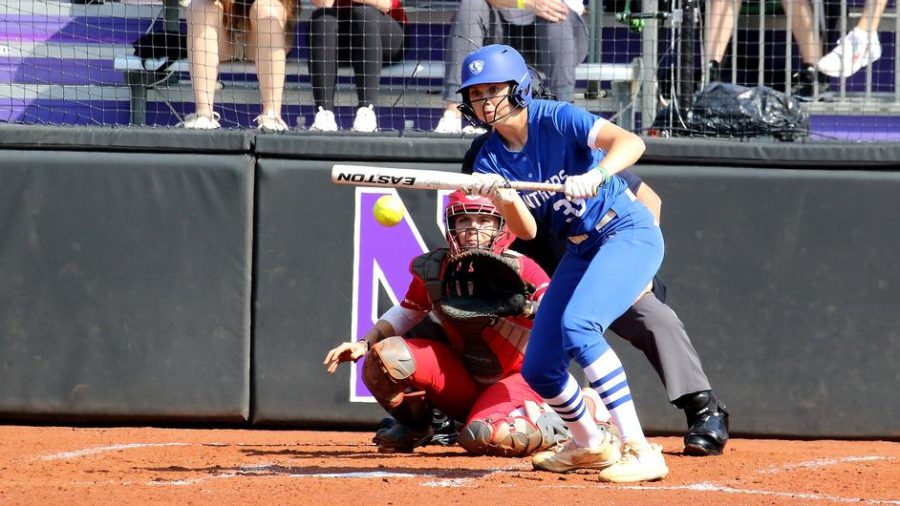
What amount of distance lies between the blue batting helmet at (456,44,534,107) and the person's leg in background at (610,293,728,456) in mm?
1235

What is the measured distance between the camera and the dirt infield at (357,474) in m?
3.79

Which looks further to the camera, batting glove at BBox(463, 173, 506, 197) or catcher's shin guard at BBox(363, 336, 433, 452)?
catcher's shin guard at BBox(363, 336, 433, 452)

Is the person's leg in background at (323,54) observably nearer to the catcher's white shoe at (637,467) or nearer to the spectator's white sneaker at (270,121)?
the spectator's white sneaker at (270,121)

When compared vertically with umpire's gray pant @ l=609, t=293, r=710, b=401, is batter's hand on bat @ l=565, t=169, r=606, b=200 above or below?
above

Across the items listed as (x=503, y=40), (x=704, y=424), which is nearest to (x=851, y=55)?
(x=503, y=40)

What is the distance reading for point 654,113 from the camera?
6.62 m

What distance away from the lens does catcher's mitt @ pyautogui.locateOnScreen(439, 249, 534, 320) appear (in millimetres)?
4953

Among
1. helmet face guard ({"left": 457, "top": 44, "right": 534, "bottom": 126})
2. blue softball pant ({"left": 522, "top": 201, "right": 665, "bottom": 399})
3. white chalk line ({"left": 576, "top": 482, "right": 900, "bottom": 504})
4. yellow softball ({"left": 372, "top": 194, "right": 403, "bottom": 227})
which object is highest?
helmet face guard ({"left": 457, "top": 44, "right": 534, "bottom": 126})

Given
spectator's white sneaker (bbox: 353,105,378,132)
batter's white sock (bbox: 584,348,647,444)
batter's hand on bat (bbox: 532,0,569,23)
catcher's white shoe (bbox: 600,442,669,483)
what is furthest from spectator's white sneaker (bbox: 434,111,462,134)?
catcher's white shoe (bbox: 600,442,669,483)

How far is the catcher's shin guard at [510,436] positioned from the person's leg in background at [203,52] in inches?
98.9

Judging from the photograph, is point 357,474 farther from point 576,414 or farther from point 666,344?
point 666,344

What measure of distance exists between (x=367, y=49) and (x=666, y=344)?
2486 mm

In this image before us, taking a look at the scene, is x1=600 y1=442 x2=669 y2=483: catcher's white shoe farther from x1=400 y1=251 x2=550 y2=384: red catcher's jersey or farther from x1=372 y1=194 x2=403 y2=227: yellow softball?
x1=372 y1=194 x2=403 y2=227: yellow softball

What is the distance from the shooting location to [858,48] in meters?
6.91
